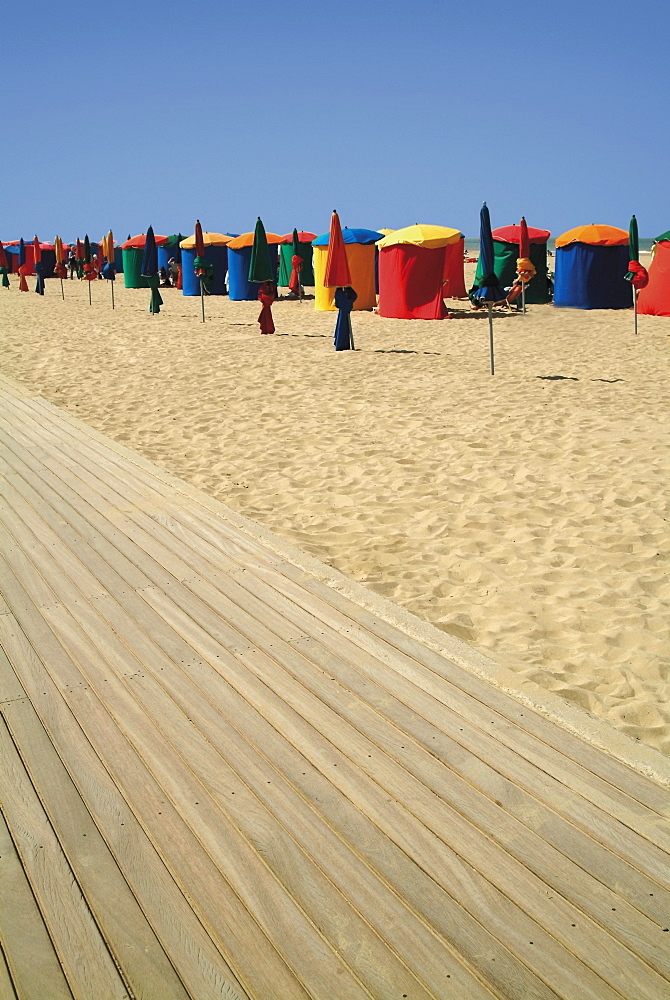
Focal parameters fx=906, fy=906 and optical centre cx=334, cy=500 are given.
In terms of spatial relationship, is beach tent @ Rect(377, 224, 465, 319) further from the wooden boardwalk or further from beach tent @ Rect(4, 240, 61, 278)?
beach tent @ Rect(4, 240, 61, 278)

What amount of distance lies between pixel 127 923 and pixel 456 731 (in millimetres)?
1381

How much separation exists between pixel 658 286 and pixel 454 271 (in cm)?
647

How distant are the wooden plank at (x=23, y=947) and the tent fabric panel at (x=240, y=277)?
2774 cm

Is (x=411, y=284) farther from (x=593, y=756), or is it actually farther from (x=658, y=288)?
(x=593, y=756)

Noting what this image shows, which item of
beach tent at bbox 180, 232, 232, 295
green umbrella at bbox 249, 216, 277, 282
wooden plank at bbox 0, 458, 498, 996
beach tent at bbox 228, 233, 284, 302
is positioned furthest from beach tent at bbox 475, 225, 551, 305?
wooden plank at bbox 0, 458, 498, 996

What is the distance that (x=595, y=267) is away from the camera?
22766mm

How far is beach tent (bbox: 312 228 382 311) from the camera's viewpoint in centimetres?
2327

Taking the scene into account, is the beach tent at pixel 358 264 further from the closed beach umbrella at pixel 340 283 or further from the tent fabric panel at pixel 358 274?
the closed beach umbrella at pixel 340 283

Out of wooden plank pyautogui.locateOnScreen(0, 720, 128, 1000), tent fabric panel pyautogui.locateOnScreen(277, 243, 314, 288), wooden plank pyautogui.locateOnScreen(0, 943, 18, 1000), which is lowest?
wooden plank pyautogui.locateOnScreen(0, 943, 18, 1000)

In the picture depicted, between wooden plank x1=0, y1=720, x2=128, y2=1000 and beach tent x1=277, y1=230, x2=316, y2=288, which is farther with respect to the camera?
beach tent x1=277, y1=230, x2=316, y2=288

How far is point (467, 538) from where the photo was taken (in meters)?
5.89

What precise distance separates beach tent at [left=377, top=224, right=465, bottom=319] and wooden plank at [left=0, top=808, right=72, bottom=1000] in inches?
758

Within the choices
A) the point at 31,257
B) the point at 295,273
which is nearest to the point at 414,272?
the point at 295,273

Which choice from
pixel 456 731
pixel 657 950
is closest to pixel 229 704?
pixel 456 731
